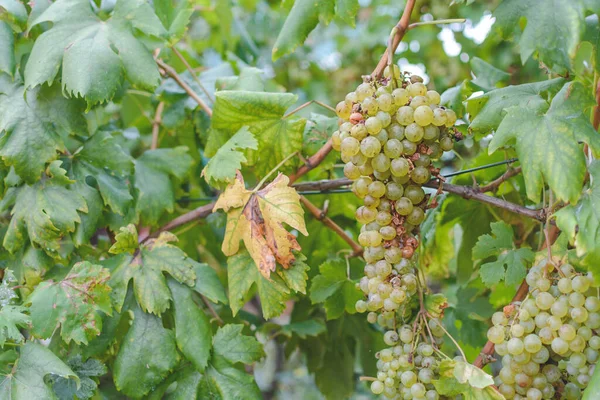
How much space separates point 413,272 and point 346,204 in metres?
0.48

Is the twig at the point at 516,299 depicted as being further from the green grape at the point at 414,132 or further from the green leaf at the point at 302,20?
the green leaf at the point at 302,20

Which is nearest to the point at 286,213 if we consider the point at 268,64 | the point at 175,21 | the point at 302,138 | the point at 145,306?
the point at 302,138

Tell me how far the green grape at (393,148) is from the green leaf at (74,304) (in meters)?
0.53

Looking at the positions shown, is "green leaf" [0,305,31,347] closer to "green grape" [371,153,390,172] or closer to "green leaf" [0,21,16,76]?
"green leaf" [0,21,16,76]

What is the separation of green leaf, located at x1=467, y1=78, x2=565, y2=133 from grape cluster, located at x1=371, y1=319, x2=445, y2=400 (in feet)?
1.05

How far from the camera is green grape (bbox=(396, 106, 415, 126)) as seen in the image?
0.90 meters

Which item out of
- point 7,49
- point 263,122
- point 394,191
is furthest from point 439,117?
point 7,49

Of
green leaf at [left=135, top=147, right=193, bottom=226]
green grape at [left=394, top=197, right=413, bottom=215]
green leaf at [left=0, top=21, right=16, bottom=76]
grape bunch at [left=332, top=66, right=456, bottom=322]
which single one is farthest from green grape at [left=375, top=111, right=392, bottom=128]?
green leaf at [left=0, top=21, right=16, bottom=76]

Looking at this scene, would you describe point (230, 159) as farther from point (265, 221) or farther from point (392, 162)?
point (392, 162)

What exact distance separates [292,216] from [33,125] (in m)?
0.53

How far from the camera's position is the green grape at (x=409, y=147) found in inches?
35.5

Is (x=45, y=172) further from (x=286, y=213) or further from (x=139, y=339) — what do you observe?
(x=286, y=213)

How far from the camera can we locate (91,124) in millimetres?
1377

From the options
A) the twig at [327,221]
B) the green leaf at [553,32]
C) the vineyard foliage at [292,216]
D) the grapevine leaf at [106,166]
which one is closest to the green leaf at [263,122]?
the vineyard foliage at [292,216]
